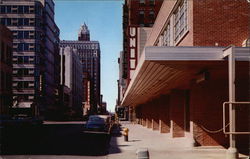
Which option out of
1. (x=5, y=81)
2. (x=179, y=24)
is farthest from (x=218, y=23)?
(x=5, y=81)

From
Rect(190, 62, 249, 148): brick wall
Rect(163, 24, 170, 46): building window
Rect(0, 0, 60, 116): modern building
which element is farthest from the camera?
Rect(0, 0, 60, 116): modern building

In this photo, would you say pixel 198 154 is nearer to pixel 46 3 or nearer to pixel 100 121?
pixel 100 121

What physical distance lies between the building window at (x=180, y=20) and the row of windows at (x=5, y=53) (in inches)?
1258

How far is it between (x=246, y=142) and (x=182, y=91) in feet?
26.3

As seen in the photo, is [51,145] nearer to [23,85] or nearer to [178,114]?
[178,114]

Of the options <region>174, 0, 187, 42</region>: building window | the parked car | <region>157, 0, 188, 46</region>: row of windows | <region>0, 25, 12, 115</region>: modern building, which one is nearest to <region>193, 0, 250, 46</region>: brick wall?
<region>157, 0, 188, 46</region>: row of windows

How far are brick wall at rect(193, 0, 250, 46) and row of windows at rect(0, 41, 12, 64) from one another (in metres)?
36.4

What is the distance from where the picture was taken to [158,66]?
1505 centimetres

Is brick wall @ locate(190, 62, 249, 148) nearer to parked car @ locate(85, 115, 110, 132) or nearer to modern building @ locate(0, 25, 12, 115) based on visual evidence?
parked car @ locate(85, 115, 110, 132)

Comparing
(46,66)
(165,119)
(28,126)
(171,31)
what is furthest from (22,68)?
(171,31)

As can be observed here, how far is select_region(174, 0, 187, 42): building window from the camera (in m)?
19.1

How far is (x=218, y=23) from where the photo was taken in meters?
17.0

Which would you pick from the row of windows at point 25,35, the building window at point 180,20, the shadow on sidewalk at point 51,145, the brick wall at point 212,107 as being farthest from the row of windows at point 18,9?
the brick wall at point 212,107

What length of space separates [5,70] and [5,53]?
87.9 inches
